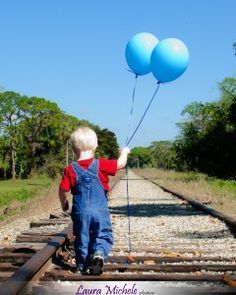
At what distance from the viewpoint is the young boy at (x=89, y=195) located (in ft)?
17.5

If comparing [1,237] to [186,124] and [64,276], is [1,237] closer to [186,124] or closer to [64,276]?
[64,276]

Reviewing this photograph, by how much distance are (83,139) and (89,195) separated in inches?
20.0

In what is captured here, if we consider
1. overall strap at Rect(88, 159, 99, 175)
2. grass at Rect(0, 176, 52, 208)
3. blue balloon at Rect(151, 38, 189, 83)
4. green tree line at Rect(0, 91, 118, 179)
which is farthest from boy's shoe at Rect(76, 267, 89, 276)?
green tree line at Rect(0, 91, 118, 179)

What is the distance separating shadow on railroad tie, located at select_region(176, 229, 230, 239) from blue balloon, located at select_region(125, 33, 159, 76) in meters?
3.39

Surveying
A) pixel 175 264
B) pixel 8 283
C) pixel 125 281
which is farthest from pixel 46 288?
pixel 175 264

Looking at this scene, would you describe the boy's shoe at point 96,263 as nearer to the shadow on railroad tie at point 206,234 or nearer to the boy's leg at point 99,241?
the boy's leg at point 99,241

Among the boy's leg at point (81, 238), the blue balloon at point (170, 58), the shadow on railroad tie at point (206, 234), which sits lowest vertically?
the shadow on railroad tie at point (206, 234)

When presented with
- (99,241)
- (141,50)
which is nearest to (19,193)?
(141,50)

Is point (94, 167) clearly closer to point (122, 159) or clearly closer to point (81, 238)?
point (122, 159)

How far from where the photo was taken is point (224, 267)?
6.17 meters

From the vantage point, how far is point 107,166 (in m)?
5.40

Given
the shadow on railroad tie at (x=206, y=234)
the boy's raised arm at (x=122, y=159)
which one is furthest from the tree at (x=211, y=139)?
the boy's raised arm at (x=122, y=159)

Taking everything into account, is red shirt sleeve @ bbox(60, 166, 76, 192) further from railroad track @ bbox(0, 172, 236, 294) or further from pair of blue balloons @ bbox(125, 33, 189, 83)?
pair of blue balloons @ bbox(125, 33, 189, 83)

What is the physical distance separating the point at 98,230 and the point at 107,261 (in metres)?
1.51
